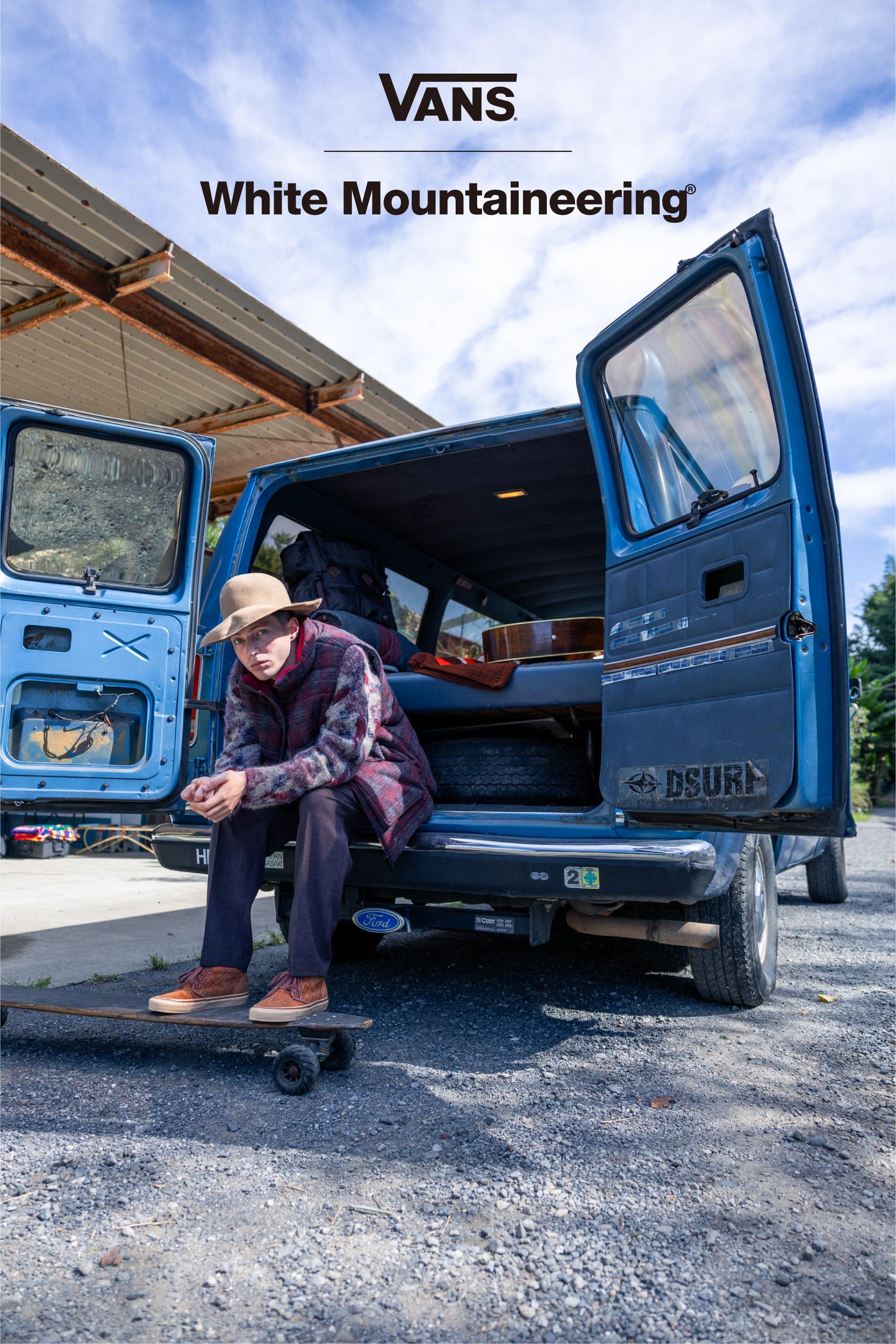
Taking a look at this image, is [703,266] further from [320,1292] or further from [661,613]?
[320,1292]

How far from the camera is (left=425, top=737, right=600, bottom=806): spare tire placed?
3783 mm

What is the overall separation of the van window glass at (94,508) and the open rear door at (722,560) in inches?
73.7

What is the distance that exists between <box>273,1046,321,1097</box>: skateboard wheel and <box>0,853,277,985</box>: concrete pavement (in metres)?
1.75

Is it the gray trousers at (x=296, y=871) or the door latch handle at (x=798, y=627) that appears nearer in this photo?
the door latch handle at (x=798, y=627)

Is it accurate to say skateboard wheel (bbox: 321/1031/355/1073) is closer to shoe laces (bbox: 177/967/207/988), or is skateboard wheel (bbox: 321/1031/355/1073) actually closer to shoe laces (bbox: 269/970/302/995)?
shoe laces (bbox: 269/970/302/995)

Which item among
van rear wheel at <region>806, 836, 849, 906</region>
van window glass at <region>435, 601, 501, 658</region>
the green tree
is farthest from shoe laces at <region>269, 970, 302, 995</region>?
the green tree

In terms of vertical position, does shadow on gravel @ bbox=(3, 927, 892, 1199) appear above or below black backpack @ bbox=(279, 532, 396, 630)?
below

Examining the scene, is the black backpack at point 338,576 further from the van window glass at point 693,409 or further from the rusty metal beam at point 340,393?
the rusty metal beam at point 340,393

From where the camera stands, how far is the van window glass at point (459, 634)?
222 inches

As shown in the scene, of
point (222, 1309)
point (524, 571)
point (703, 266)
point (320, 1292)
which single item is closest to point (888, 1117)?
point (320, 1292)

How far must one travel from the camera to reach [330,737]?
3049 mm

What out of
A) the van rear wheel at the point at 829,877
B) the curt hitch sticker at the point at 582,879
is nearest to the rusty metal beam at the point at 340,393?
the van rear wheel at the point at 829,877

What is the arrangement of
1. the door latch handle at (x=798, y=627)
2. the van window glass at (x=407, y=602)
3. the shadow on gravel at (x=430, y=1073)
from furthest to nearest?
the van window glass at (x=407, y=602) < the door latch handle at (x=798, y=627) < the shadow on gravel at (x=430, y=1073)

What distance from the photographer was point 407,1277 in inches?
65.7
